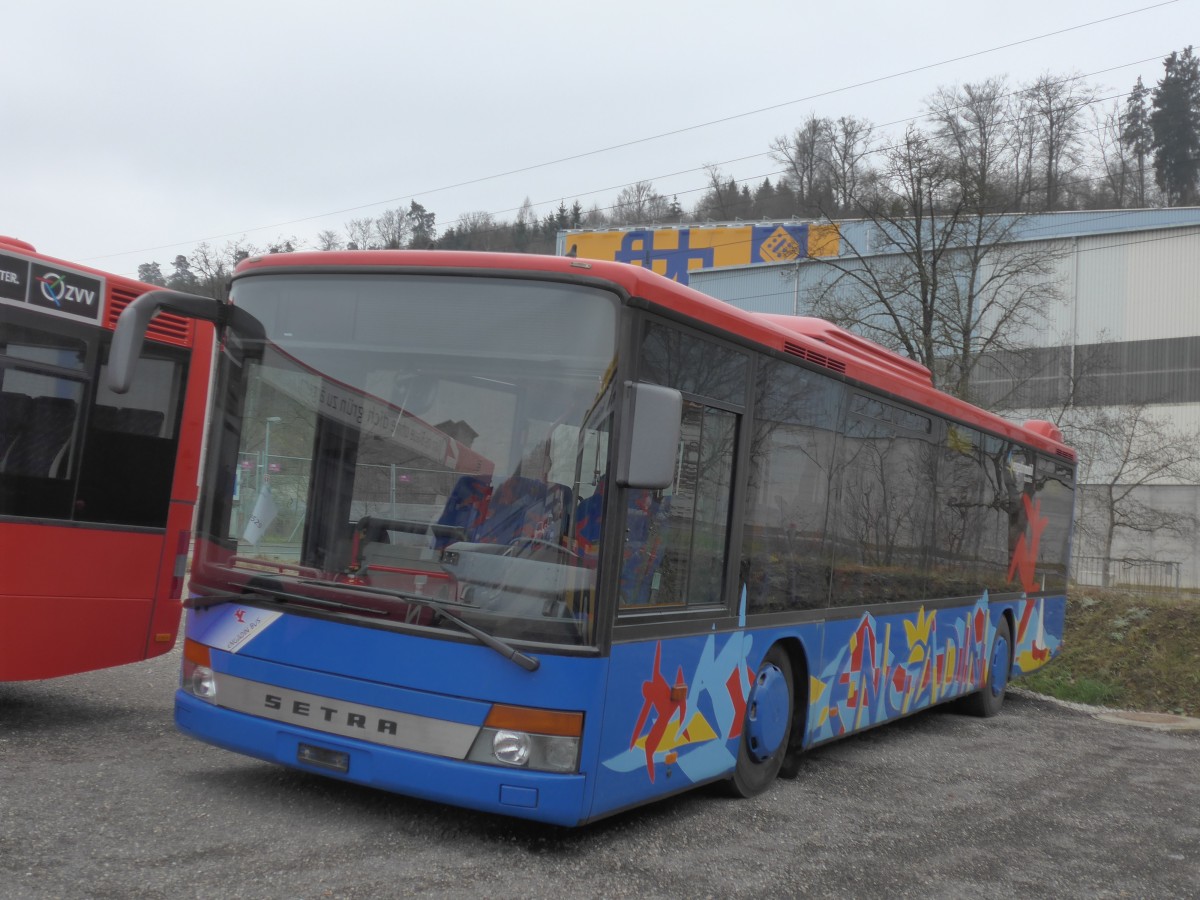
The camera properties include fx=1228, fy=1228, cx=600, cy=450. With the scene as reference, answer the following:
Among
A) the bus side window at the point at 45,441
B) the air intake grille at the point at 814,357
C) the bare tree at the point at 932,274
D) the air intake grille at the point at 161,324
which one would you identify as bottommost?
the bus side window at the point at 45,441

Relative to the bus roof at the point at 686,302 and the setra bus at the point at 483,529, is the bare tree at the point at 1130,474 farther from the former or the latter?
the setra bus at the point at 483,529

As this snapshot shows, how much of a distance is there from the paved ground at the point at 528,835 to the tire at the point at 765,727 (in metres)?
0.17

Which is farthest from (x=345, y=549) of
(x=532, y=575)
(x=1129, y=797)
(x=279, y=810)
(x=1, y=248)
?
(x=1129, y=797)

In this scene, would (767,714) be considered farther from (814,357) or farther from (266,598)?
(266,598)

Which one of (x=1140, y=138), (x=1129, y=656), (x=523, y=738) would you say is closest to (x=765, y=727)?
(x=523, y=738)

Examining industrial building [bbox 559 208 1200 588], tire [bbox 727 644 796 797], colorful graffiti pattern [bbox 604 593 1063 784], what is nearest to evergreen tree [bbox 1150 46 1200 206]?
industrial building [bbox 559 208 1200 588]

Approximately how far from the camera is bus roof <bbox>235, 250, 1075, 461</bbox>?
5.54m

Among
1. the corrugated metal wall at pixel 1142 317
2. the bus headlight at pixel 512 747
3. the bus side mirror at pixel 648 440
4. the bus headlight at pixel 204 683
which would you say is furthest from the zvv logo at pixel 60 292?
Answer: the corrugated metal wall at pixel 1142 317

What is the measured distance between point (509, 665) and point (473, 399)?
3.82 ft

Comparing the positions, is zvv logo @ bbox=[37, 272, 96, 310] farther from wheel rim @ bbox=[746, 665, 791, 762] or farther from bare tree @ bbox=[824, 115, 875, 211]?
bare tree @ bbox=[824, 115, 875, 211]

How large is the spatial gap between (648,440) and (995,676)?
26.7 ft

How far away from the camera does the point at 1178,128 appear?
205 ft

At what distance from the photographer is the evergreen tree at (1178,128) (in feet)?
185

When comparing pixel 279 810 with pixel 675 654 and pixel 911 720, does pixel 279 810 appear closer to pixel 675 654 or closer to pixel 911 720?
pixel 675 654
